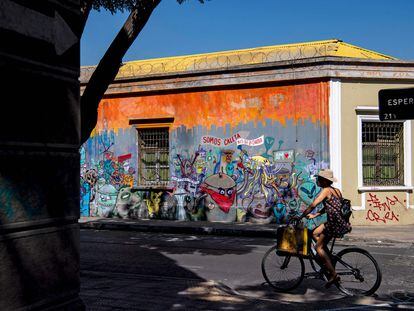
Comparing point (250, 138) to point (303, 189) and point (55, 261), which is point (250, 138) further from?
point (55, 261)

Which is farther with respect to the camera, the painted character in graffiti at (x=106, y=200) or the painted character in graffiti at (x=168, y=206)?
the painted character in graffiti at (x=106, y=200)

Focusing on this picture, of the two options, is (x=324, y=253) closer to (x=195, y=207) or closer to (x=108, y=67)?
(x=108, y=67)

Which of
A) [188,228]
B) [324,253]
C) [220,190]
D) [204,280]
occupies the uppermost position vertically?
[220,190]

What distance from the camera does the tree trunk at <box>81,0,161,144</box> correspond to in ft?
26.5

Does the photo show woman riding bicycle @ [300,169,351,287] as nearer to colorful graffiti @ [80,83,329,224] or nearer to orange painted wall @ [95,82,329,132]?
colorful graffiti @ [80,83,329,224]

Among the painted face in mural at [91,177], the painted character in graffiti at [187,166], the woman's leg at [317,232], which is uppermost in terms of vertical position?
the painted character in graffiti at [187,166]

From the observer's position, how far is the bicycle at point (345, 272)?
7383 millimetres

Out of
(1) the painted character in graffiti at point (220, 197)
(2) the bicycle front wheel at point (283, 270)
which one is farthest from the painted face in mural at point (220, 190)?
(2) the bicycle front wheel at point (283, 270)

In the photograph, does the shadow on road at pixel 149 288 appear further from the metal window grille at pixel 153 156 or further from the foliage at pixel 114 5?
the metal window grille at pixel 153 156

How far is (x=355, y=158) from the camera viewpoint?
1616 cm

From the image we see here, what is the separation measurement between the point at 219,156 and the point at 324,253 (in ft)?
33.3

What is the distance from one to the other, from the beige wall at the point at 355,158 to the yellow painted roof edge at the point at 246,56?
1439 millimetres

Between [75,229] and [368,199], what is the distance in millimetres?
13508

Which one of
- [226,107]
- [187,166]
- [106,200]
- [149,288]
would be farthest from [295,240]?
[106,200]
